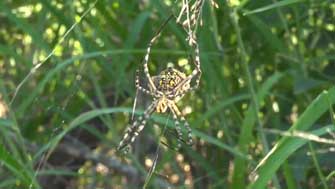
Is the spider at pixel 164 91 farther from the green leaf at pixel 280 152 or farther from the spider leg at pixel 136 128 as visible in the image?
the green leaf at pixel 280 152

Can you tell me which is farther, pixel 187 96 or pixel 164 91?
pixel 187 96

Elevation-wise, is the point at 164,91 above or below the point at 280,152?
above

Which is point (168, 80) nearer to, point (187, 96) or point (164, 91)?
point (164, 91)

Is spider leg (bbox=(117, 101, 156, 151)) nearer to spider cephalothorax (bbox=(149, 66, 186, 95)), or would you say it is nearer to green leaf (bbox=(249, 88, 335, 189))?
spider cephalothorax (bbox=(149, 66, 186, 95))

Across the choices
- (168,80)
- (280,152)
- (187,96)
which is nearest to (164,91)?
(168,80)

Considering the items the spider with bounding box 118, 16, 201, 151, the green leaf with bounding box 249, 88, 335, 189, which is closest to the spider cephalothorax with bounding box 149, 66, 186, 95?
the spider with bounding box 118, 16, 201, 151

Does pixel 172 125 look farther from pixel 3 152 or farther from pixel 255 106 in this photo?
pixel 3 152

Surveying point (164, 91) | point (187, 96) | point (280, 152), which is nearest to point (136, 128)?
point (164, 91)

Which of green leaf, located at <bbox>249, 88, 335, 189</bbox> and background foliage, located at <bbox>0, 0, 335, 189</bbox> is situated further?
background foliage, located at <bbox>0, 0, 335, 189</bbox>

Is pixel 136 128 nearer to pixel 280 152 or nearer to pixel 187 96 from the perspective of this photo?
pixel 280 152
